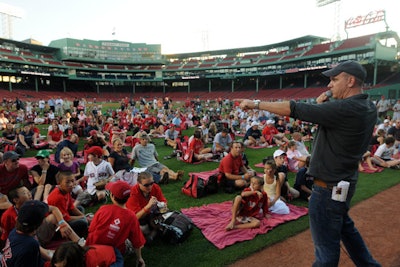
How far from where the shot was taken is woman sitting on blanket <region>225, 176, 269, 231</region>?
454cm

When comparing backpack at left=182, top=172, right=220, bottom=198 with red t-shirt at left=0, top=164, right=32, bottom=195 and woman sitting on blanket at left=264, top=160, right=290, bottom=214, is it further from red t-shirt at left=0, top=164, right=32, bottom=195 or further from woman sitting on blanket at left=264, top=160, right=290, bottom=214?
red t-shirt at left=0, top=164, right=32, bottom=195

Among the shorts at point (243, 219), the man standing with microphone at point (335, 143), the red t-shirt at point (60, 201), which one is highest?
the man standing with microphone at point (335, 143)

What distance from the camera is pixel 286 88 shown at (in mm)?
47281

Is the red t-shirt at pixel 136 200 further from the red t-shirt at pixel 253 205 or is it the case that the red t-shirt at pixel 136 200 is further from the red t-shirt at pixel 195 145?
the red t-shirt at pixel 195 145

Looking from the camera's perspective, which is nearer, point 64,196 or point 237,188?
point 64,196

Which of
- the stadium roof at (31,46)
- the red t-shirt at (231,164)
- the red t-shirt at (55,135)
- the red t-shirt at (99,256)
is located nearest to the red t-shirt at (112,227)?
the red t-shirt at (99,256)

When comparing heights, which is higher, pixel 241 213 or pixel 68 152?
pixel 68 152

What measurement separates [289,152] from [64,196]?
6420 millimetres

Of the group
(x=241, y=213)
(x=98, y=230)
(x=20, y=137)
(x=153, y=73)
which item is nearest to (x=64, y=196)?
(x=98, y=230)

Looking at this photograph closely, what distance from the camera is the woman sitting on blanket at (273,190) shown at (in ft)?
16.9

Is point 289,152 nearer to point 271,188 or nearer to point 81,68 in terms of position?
point 271,188

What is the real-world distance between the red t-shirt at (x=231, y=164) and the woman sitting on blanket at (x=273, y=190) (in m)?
1.24

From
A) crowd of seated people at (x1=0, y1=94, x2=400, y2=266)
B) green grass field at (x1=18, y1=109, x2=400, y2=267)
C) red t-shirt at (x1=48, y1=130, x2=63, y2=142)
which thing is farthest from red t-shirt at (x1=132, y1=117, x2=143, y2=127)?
green grass field at (x1=18, y1=109, x2=400, y2=267)

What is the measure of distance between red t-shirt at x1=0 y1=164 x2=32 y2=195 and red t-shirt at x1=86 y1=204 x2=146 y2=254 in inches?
109
